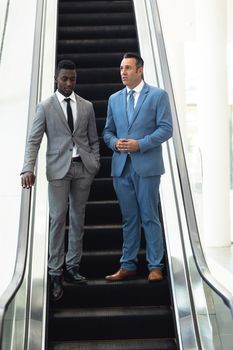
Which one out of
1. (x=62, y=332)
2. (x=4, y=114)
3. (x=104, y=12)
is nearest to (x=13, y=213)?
(x=4, y=114)

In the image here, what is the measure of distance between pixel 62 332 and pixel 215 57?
22.5 feet

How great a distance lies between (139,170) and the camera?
4.24 meters

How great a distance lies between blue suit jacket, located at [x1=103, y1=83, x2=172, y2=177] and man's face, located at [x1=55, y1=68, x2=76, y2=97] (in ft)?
1.33

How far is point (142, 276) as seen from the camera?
174 inches

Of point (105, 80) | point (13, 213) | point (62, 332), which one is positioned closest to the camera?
point (62, 332)

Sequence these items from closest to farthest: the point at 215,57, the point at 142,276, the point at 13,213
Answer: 1. the point at 142,276
2. the point at 13,213
3. the point at 215,57

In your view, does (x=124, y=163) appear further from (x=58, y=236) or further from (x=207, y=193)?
(x=207, y=193)

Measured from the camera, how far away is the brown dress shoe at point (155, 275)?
166 inches

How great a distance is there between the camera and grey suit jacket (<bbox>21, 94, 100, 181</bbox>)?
415cm

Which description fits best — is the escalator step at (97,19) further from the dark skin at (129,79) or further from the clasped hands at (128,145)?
the clasped hands at (128,145)

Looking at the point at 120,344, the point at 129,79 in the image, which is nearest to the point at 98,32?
the point at 129,79

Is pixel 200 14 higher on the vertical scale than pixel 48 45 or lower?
higher

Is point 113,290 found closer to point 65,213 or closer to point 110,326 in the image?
point 110,326

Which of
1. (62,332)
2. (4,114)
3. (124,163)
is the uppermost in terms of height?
(4,114)
